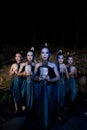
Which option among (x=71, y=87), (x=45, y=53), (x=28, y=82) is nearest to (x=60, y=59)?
(x=45, y=53)

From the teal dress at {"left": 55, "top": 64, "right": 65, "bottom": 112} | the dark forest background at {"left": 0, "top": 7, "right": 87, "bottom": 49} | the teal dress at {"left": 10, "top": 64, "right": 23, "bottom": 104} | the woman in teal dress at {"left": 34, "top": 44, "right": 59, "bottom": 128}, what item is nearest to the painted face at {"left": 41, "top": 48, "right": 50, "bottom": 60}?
the woman in teal dress at {"left": 34, "top": 44, "right": 59, "bottom": 128}

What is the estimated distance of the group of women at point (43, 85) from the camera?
395cm

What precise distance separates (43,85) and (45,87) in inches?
1.4

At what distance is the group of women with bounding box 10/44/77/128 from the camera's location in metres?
3.95

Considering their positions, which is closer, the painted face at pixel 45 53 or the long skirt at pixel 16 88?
the painted face at pixel 45 53

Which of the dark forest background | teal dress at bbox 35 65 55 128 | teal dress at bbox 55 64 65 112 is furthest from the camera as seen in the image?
the dark forest background

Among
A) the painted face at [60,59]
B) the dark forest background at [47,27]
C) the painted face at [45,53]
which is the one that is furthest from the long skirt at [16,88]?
the dark forest background at [47,27]

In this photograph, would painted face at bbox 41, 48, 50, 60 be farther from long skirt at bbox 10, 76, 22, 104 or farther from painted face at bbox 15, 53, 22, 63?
long skirt at bbox 10, 76, 22, 104

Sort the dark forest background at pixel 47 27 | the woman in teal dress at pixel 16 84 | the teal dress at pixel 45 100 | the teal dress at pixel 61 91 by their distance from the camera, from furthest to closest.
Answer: the dark forest background at pixel 47 27 → the woman in teal dress at pixel 16 84 → the teal dress at pixel 61 91 → the teal dress at pixel 45 100

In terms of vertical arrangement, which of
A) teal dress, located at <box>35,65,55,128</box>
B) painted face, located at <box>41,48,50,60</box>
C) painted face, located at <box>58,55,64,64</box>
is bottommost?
teal dress, located at <box>35,65,55,128</box>

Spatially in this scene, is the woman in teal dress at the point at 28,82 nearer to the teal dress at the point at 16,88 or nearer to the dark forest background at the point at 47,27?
the teal dress at the point at 16,88

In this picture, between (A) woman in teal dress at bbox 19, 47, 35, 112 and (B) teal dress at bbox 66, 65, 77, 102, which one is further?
(B) teal dress at bbox 66, 65, 77, 102

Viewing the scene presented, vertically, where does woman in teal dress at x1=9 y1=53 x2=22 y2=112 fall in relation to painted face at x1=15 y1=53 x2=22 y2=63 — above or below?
below

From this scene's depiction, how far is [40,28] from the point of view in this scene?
5227 mm
